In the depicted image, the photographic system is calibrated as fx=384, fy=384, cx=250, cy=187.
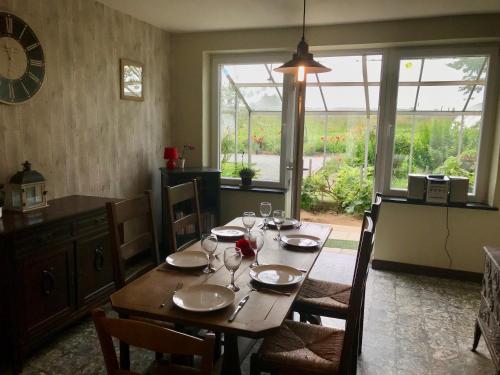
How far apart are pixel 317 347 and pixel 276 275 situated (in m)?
0.36

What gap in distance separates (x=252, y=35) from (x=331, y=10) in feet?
3.19

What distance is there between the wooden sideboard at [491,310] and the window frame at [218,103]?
223 centimetres

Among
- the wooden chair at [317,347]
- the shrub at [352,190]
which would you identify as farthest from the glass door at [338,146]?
the wooden chair at [317,347]

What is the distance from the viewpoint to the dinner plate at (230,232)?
90.8 inches

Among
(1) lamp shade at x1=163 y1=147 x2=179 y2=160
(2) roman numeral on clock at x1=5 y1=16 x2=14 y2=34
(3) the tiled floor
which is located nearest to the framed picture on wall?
(1) lamp shade at x1=163 y1=147 x2=179 y2=160

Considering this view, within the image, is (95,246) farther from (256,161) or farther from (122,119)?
(256,161)

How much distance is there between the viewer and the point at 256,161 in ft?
14.3

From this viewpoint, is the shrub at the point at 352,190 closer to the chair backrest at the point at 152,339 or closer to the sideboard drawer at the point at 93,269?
the sideboard drawer at the point at 93,269

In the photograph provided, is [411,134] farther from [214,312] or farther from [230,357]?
[214,312]

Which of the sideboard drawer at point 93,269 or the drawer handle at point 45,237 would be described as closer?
the drawer handle at point 45,237

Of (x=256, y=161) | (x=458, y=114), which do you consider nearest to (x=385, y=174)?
(x=458, y=114)

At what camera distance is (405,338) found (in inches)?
102

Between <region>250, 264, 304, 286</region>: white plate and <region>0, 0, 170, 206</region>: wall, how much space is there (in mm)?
1785

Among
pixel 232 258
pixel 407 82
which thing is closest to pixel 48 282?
pixel 232 258
